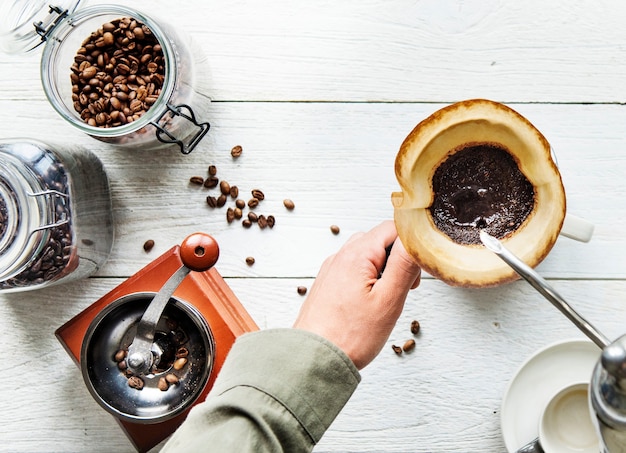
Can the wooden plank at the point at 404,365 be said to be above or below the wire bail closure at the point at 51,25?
below

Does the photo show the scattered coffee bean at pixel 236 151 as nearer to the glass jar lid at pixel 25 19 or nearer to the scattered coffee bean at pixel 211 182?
the scattered coffee bean at pixel 211 182

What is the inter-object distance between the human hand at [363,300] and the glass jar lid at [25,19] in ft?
1.45

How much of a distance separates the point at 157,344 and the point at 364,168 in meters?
0.35

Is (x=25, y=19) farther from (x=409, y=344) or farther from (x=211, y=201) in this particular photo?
(x=409, y=344)

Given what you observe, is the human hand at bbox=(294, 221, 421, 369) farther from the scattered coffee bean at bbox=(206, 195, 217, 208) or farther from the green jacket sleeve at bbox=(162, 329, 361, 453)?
the scattered coffee bean at bbox=(206, 195, 217, 208)

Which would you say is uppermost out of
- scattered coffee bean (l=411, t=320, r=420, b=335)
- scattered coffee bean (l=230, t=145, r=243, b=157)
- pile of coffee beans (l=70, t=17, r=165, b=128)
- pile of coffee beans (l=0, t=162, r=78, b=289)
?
pile of coffee beans (l=70, t=17, r=165, b=128)

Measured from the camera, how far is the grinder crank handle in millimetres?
740

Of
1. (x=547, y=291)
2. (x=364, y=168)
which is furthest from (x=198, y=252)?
(x=547, y=291)

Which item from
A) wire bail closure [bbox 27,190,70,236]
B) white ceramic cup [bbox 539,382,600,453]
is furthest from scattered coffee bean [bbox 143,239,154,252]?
white ceramic cup [bbox 539,382,600,453]

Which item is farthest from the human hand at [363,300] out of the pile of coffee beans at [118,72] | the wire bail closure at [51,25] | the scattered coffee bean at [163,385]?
the wire bail closure at [51,25]

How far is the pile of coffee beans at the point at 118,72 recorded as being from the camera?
817 mm

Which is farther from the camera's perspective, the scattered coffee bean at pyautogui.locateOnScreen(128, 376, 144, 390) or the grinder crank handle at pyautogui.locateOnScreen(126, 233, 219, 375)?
the scattered coffee bean at pyautogui.locateOnScreen(128, 376, 144, 390)

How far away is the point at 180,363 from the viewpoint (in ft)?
2.77

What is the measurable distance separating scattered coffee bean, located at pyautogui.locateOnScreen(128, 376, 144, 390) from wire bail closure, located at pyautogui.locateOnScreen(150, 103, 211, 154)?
29 cm
